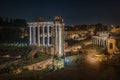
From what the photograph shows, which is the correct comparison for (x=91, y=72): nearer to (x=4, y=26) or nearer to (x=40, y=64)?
(x=40, y=64)

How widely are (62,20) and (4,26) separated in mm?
35506

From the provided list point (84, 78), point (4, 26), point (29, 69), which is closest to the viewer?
point (84, 78)

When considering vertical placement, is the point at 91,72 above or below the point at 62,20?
below

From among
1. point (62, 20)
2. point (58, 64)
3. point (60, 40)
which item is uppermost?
point (62, 20)

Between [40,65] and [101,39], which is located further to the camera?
[101,39]

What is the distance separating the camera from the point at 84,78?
20953mm

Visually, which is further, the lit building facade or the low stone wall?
the lit building facade

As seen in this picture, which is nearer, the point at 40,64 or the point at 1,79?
the point at 1,79

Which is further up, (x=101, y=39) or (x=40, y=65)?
(x=101, y=39)

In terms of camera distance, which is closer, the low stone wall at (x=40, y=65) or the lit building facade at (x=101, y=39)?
the low stone wall at (x=40, y=65)

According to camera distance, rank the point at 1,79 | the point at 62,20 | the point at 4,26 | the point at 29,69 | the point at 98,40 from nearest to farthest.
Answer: the point at 1,79, the point at 29,69, the point at 62,20, the point at 98,40, the point at 4,26

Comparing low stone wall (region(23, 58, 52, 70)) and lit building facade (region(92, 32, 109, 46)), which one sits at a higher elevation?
lit building facade (region(92, 32, 109, 46))

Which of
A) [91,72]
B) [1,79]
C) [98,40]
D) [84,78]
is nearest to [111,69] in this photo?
[91,72]

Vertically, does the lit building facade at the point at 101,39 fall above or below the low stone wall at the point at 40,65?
above
